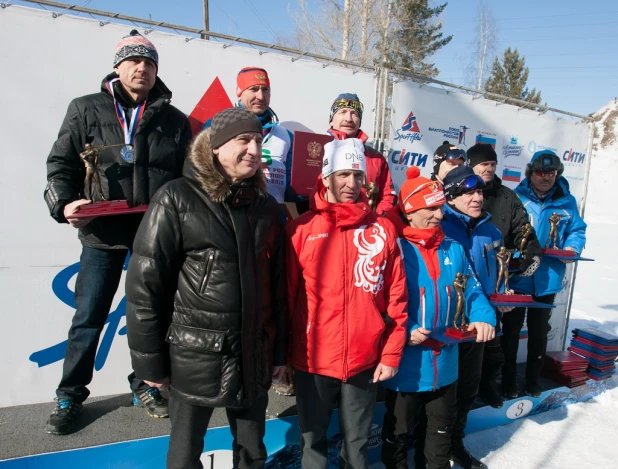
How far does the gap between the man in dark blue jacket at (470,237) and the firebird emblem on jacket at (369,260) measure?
78 centimetres

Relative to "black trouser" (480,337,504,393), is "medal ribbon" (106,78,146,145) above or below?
above

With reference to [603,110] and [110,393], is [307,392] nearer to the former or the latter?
[110,393]

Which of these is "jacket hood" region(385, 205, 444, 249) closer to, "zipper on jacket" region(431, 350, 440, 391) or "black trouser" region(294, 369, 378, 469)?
Answer: "zipper on jacket" region(431, 350, 440, 391)

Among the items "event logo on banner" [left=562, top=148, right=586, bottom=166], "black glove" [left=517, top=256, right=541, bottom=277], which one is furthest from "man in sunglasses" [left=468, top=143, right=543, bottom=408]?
"event logo on banner" [left=562, top=148, right=586, bottom=166]

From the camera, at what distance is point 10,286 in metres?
2.92

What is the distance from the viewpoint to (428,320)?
230 centimetres

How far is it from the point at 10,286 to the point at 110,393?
1.08 m

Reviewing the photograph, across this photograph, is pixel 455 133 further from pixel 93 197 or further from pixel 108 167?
pixel 93 197

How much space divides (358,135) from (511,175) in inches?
107

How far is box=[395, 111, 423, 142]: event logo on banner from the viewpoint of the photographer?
13.2 ft

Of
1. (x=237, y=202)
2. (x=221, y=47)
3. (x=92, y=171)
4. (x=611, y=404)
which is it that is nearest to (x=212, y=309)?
(x=237, y=202)

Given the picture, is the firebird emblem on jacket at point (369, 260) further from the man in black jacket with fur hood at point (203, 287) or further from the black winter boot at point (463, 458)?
the black winter boot at point (463, 458)

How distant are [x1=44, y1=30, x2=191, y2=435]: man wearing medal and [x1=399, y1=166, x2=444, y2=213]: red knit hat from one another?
134 cm

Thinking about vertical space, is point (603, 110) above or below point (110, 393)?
above
